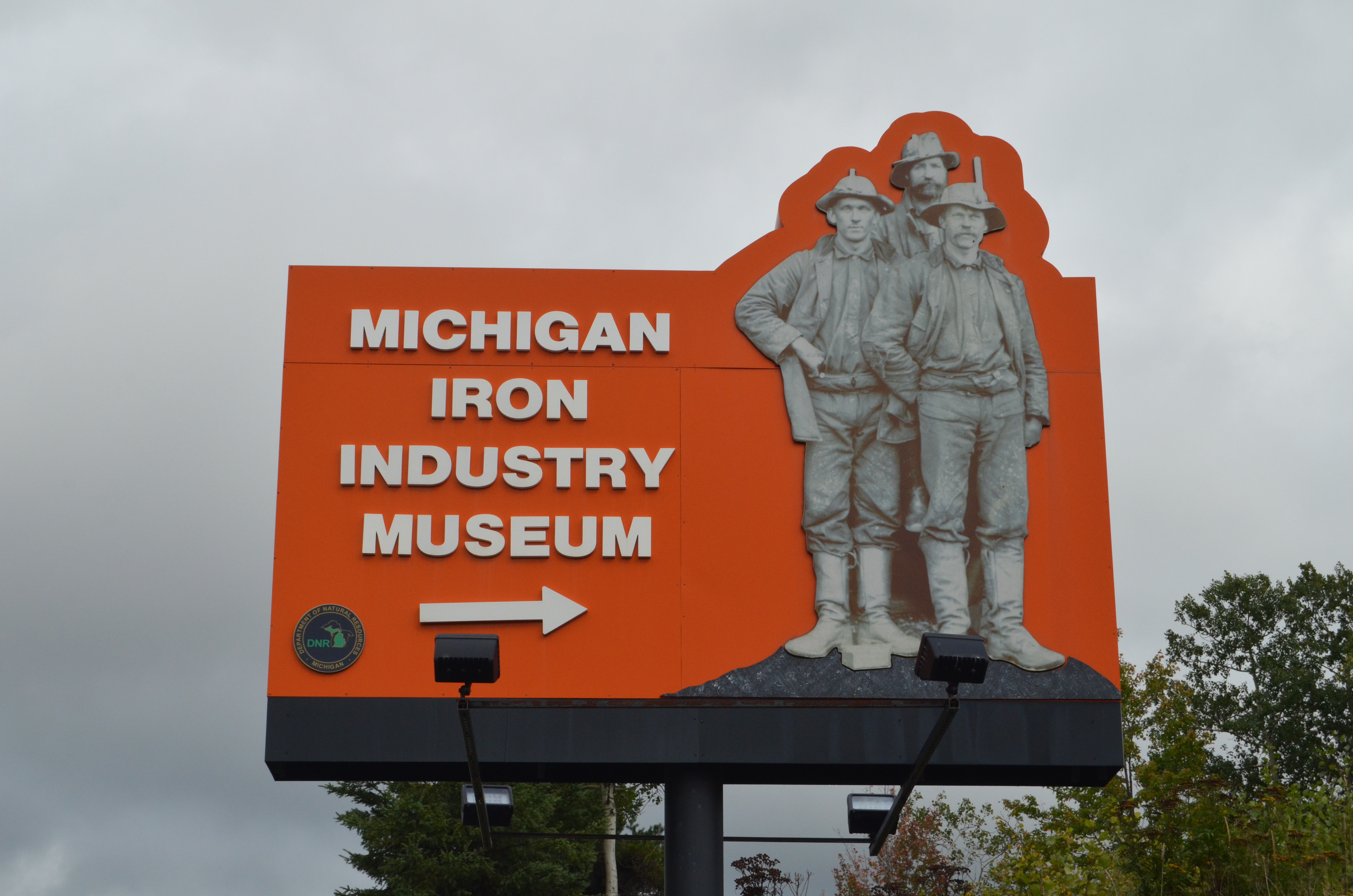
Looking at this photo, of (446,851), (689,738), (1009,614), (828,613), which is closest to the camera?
(689,738)

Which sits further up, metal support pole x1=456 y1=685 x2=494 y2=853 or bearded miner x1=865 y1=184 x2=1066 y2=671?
bearded miner x1=865 y1=184 x2=1066 y2=671

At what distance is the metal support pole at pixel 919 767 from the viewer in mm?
10086

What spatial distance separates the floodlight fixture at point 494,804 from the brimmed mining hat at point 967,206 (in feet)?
21.8

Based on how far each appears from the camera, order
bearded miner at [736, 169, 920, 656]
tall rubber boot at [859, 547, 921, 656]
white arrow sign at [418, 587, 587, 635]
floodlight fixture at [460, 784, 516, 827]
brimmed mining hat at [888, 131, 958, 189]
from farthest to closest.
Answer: brimmed mining hat at [888, 131, 958, 189] < bearded miner at [736, 169, 920, 656] < tall rubber boot at [859, 547, 921, 656] < white arrow sign at [418, 587, 587, 635] < floodlight fixture at [460, 784, 516, 827]

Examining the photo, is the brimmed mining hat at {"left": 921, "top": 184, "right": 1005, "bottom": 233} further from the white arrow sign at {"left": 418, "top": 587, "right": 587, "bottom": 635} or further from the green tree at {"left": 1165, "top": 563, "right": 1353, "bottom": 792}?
the green tree at {"left": 1165, "top": 563, "right": 1353, "bottom": 792}

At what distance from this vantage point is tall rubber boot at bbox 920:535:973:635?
12883 millimetres

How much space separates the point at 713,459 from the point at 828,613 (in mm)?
1736

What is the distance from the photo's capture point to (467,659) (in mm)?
10008

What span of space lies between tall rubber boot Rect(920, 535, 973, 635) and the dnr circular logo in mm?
4983

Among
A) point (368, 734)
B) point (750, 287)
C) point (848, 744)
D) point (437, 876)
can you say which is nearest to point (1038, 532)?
point (848, 744)

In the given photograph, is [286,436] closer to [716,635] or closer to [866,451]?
[716,635]

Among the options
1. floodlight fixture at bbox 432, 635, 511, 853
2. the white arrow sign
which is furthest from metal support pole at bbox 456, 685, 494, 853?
the white arrow sign

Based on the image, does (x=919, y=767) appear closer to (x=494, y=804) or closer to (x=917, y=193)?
(x=494, y=804)

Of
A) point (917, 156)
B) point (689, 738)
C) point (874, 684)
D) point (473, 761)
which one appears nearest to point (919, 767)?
point (874, 684)
